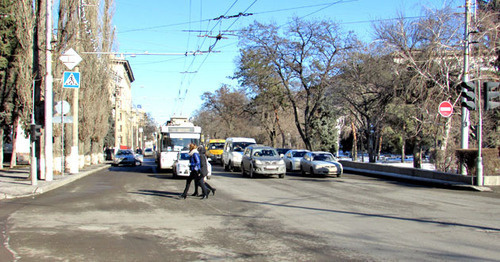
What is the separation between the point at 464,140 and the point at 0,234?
18.0 m

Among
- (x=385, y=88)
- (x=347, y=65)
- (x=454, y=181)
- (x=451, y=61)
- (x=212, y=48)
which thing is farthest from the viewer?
(x=347, y=65)

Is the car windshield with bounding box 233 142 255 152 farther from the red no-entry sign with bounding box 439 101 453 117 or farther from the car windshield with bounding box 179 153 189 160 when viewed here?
the red no-entry sign with bounding box 439 101 453 117

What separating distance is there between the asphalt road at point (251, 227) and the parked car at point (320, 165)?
27.4 ft

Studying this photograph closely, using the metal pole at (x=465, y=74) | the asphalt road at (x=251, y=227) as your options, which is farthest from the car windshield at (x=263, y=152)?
the metal pole at (x=465, y=74)

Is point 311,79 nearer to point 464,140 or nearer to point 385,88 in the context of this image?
point 385,88

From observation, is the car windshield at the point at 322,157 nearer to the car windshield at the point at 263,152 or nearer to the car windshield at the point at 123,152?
the car windshield at the point at 263,152

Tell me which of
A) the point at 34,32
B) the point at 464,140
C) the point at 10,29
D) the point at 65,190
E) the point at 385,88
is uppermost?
the point at 10,29

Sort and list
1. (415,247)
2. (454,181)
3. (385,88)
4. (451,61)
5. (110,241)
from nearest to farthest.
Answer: (415,247) < (110,241) < (454,181) < (451,61) < (385,88)

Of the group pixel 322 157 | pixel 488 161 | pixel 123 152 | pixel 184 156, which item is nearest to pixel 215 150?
pixel 123 152

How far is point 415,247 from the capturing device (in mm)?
7461

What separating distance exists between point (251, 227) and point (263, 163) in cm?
1345

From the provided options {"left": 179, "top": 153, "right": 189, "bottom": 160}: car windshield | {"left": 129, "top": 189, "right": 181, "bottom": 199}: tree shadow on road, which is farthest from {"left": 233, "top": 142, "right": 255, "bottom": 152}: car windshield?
{"left": 129, "top": 189, "right": 181, "bottom": 199}: tree shadow on road

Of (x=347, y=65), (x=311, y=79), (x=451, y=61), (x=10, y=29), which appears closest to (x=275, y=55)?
(x=311, y=79)

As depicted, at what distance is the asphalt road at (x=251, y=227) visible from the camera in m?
7.07
